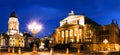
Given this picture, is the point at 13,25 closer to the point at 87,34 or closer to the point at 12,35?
the point at 12,35

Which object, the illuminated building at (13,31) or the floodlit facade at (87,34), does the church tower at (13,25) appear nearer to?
the illuminated building at (13,31)

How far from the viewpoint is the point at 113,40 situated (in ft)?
313

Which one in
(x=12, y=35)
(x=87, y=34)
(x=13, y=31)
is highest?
(x=13, y=31)

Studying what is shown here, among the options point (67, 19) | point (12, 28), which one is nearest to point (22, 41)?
point (12, 28)

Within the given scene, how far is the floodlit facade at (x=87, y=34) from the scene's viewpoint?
95938mm

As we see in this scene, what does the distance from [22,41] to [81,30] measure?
292 ft

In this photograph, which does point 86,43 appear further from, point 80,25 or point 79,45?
point 80,25

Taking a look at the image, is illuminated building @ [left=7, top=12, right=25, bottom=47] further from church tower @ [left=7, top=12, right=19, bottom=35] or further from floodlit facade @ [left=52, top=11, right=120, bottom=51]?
floodlit facade @ [left=52, top=11, right=120, bottom=51]

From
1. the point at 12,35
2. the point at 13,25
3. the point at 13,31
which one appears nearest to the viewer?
the point at 12,35

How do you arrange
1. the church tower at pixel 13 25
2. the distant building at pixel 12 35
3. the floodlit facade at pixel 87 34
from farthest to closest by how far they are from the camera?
the church tower at pixel 13 25, the distant building at pixel 12 35, the floodlit facade at pixel 87 34

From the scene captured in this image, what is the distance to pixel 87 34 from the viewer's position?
10338 centimetres

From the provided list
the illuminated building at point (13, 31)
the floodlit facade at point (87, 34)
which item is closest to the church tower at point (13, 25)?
the illuminated building at point (13, 31)

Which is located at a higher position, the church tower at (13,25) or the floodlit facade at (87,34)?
the church tower at (13,25)

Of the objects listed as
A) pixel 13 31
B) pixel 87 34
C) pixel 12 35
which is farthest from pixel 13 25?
pixel 87 34
